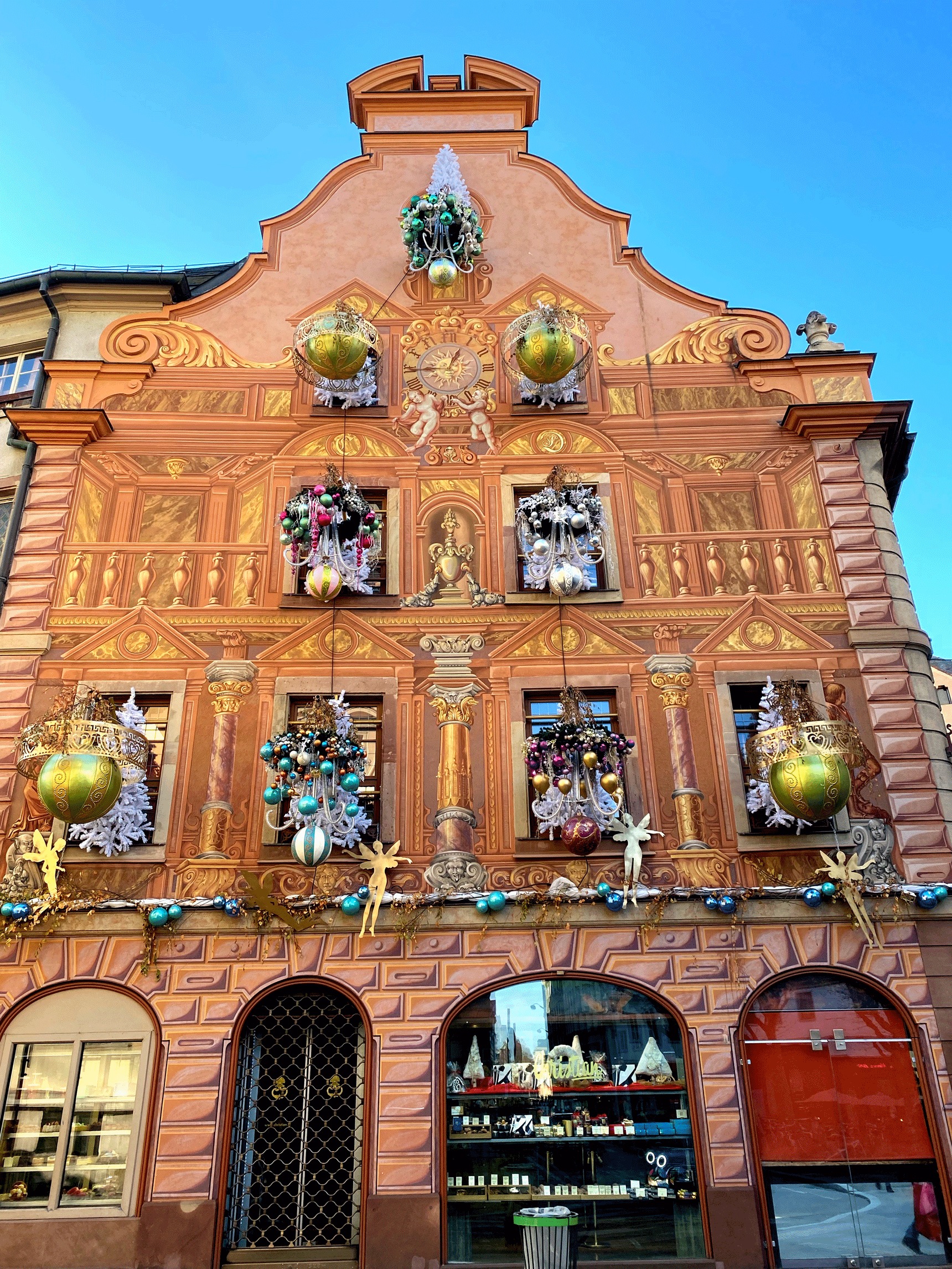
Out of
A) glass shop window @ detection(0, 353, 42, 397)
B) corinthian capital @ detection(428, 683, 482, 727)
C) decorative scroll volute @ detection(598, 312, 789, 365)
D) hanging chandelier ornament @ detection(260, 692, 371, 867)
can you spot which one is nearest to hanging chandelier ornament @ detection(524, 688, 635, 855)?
corinthian capital @ detection(428, 683, 482, 727)

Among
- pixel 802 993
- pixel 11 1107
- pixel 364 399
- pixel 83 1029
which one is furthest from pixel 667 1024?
pixel 364 399

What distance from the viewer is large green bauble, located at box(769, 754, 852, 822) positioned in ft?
38.1

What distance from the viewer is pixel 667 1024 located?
1175cm

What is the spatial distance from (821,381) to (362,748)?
840cm

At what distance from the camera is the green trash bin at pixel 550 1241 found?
952cm

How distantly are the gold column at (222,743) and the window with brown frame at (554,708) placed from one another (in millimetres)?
3421

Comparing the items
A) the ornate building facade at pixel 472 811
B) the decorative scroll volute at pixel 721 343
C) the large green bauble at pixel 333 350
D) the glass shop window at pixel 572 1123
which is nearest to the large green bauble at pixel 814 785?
the ornate building facade at pixel 472 811

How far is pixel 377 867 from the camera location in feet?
40.0

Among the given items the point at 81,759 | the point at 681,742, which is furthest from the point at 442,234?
the point at 81,759

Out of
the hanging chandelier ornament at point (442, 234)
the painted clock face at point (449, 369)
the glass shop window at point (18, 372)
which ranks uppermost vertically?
the hanging chandelier ornament at point (442, 234)

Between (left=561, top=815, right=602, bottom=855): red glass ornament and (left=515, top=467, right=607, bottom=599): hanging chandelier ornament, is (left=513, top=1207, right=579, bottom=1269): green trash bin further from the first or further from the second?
(left=515, top=467, right=607, bottom=599): hanging chandelier ornament

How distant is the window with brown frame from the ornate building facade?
0.20 ft

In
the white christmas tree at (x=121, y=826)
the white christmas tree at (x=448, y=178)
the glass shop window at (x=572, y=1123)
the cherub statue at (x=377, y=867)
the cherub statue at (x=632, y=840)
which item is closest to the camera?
the glass shop window at (x=572, y=1123)

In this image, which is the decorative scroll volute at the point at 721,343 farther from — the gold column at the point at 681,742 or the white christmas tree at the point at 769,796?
the white christmas tree at the point at 769,796
